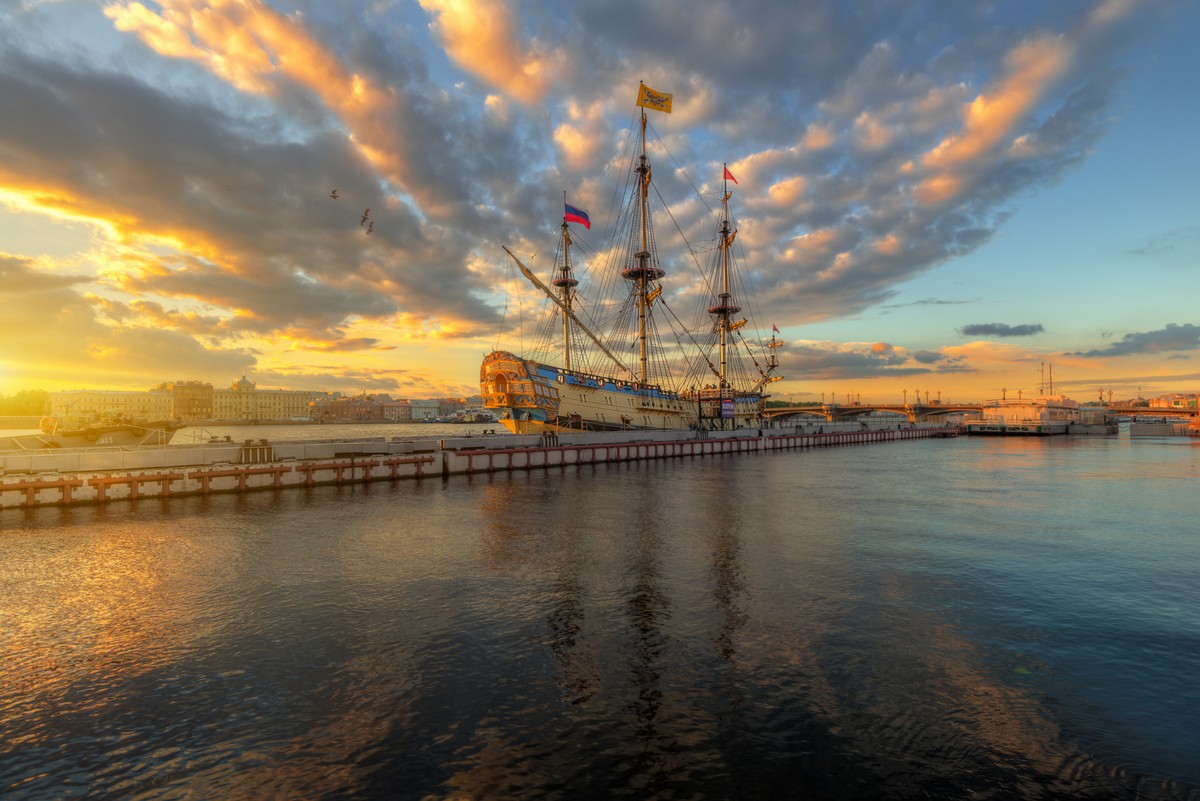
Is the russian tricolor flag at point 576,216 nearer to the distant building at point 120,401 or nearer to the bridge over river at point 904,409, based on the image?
the bridge over river at point 904,409

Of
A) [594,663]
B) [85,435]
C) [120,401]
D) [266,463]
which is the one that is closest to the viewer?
[594,663]

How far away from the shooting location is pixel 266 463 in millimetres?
39406

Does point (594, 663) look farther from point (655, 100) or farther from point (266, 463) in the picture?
point (655, 100)

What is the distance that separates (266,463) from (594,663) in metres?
37.8

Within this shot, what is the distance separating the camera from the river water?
739cm

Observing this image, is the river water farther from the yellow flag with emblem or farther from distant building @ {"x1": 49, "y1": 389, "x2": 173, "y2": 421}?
distant building @ {"x1": 49, "y1": 389, "x2": 173, "y2": 421}

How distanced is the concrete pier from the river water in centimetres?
604

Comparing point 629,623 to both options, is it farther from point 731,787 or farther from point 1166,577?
point 1166,577

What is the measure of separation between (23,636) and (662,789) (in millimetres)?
14485

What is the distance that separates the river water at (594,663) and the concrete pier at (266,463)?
6040 millimetres

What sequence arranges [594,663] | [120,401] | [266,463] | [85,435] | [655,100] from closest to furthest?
[594,663], [266,463], [85,435], [655,100], [120,401]

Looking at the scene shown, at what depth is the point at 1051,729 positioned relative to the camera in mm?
8445

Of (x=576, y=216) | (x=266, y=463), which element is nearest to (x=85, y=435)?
(x=266, y=463)

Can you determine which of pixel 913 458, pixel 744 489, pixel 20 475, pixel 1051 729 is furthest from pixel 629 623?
pixel 913 458
